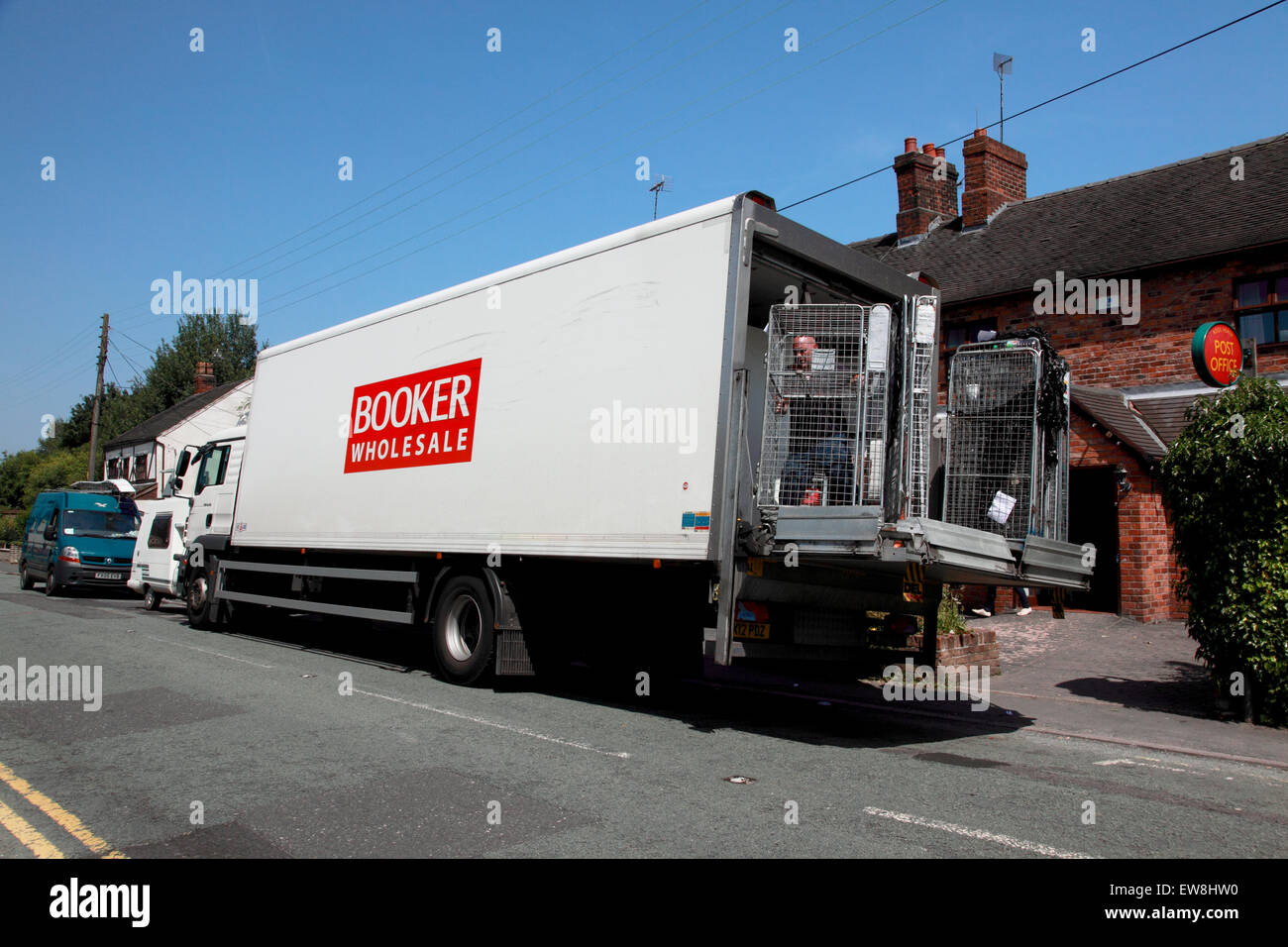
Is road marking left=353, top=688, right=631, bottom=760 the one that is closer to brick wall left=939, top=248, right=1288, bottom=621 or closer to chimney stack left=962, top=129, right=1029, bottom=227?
brick wall left=939, top=248, right=1288, bottom=621

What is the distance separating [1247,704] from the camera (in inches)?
332

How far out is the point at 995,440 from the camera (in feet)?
25.8

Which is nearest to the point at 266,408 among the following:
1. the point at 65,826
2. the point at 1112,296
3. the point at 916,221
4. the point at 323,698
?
the point at 323,698

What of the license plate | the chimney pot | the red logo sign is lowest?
the license plate

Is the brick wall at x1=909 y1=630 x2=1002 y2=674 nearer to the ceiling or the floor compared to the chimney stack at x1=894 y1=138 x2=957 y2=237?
nearer to the floor

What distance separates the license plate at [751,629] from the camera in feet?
23.1

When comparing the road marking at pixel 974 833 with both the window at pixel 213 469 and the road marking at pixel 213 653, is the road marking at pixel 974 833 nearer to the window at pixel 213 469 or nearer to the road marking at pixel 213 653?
the road marking at pixel 213 653

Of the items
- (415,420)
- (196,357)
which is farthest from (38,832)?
(196,357)

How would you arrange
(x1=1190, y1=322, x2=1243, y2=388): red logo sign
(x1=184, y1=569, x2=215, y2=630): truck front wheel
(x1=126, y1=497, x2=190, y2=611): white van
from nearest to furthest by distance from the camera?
1. (x1=1190, y1=322, x2=1243, y2=388): red logo sign
2. (x1=184, y1=569, x2=215, y2=630): truck front wheel
3. (x1=126, y1=497, x2=190, y2=611): white van

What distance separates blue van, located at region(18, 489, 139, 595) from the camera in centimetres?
2212

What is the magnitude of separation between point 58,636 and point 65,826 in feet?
32.9

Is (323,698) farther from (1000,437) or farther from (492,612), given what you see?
(1000,437)

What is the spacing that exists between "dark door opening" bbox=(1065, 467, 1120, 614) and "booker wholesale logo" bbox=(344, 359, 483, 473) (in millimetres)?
10523

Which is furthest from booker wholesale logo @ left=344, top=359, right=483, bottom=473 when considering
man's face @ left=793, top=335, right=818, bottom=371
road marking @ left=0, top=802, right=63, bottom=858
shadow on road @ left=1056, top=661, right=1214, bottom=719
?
shadow on road @ left=1056, top=661, right=1214, bottom=719
